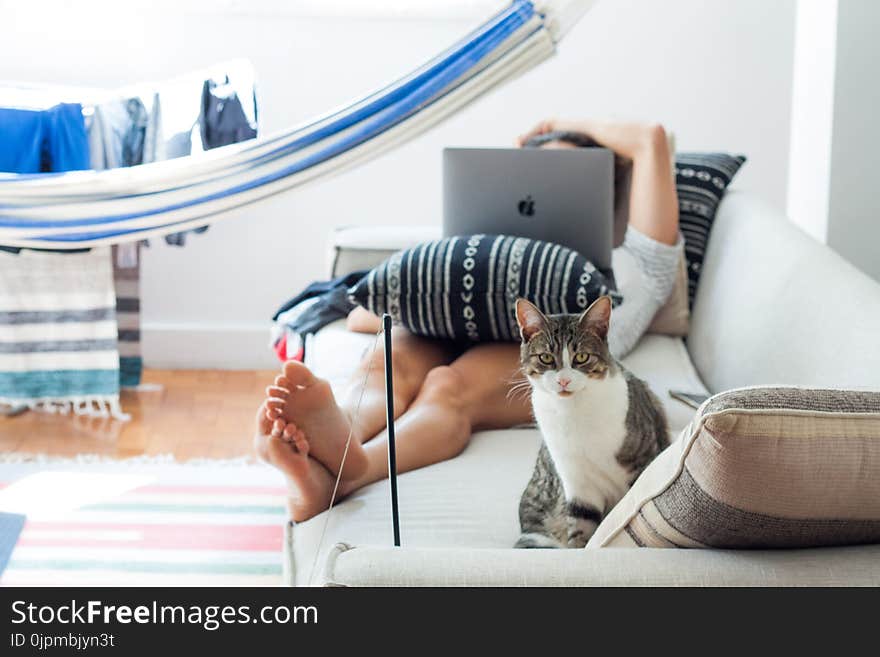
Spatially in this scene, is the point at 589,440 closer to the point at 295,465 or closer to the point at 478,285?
Result: the point at 295,465

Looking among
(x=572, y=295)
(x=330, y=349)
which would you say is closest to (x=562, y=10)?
(x=572, y=295)

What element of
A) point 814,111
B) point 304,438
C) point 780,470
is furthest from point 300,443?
point 814,111

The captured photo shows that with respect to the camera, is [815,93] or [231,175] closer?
A: [231,175]

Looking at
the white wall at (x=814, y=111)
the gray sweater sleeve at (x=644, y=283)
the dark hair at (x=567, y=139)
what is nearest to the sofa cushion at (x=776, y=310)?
the gray sweater sleeve at (x=644, y=283)

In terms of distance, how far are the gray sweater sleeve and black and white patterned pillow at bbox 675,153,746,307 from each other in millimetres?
186

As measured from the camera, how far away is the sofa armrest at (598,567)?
821 mm

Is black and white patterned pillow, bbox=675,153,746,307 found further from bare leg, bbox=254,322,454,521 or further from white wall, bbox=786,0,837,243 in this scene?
bare leg, bbox=254,322,454,521

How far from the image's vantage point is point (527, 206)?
197 centimetres

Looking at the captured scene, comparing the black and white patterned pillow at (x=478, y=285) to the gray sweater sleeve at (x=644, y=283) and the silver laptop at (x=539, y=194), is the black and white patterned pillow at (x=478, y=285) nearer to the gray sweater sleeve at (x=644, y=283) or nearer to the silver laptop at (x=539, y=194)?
the silver laptop at (x=539, y=194)

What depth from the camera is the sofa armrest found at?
32.3 inches

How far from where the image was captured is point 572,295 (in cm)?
175
